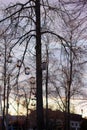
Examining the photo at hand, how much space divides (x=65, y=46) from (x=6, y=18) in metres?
2.72

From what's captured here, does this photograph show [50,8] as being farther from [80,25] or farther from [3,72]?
[3,72]

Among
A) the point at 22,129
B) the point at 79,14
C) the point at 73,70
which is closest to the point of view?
the point at 79,14

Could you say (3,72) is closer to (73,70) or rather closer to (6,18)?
(73,70)

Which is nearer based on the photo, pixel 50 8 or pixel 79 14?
A: pixel 79 14

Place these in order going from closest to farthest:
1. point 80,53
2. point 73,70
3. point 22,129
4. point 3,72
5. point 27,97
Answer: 1. point 80,53
2. point 73,70
3. point 3,72
4. point 27,97
5. point 22,129

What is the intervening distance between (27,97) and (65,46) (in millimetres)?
37184

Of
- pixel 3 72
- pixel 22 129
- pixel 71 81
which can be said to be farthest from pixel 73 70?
pixel 22 129

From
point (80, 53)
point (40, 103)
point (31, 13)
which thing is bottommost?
point (40, 103)

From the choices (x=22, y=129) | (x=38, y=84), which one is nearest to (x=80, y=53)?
(x=38, y=84)

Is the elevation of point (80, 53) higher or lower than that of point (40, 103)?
higher

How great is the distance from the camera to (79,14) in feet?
56.2

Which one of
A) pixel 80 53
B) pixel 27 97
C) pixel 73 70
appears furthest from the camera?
pixel 27 97

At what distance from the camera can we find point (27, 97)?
57250 mm

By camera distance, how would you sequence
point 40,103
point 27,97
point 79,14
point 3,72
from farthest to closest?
point 27,97 → point 3,72 → point 40,103 → point 79,14
